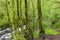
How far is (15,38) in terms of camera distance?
640 cm

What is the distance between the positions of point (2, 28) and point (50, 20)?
3.66m

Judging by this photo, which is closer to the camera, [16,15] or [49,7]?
[16,15]

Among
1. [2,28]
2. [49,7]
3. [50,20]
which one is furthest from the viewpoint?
[50,20]

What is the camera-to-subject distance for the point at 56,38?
7.71 meters

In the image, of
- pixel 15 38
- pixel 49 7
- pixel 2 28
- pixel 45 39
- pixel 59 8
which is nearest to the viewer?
pixel 15 38

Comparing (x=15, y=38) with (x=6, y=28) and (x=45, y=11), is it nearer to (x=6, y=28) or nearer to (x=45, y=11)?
(x=6, y=28)

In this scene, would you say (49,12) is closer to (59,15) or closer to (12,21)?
(59,15)

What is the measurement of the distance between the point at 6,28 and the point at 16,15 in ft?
13.1

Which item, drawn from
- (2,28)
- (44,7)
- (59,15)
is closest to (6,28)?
(2,28)

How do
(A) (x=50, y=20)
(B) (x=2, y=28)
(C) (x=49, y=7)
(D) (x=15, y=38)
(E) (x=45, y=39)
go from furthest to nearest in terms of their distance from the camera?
(A) (x=50, y=20) < (C) (x=49, y=7) < (B) (x=2, y=28) < (E) (x=45, y=39) < (D) (x=15, y=38)

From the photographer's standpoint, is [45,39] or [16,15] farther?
[45,39]

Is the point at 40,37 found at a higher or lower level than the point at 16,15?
lower

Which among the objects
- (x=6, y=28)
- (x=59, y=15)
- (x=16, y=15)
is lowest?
(x=6, y=28)

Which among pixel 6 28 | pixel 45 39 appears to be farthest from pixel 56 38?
pixel 6 28
